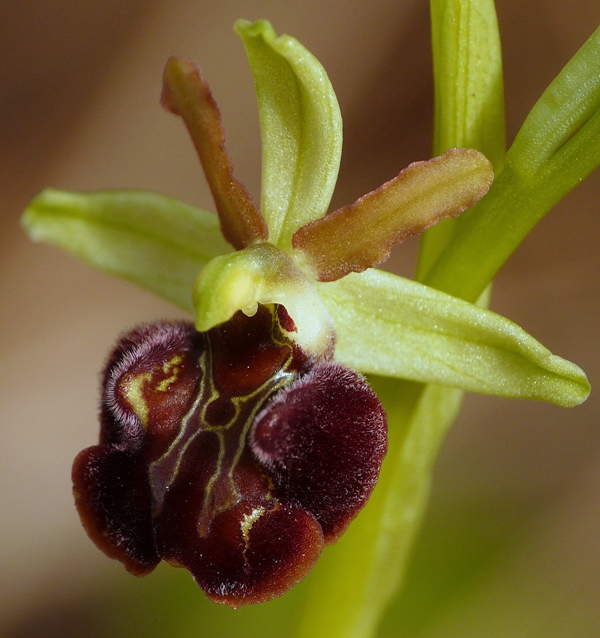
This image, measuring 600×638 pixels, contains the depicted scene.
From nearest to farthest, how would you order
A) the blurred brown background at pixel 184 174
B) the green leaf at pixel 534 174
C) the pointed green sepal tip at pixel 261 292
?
1. the pointed green sepal tip at pixel 261 292
2. the green leaf at pixel 534 174
3. the blurred brown background at pixel 184 174

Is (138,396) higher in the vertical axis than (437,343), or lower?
lower

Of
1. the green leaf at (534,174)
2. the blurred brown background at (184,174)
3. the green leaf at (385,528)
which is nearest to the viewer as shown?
the green leaf at (534,174)

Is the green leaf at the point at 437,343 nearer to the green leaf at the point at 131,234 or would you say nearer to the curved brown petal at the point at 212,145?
the curved brown petal at the point at 212,145

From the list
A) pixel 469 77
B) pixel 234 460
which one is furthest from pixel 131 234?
pixel 469 77

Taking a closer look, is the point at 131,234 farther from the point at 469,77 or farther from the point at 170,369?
the point at 469,77

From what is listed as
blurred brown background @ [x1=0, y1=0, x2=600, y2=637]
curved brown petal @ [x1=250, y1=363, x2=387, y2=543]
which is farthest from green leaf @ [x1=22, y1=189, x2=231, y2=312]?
blurred brown background @ [x1=0, y1=0, x2=600, y2=637]

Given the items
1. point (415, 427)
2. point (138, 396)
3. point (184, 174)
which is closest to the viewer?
point (138, 396)

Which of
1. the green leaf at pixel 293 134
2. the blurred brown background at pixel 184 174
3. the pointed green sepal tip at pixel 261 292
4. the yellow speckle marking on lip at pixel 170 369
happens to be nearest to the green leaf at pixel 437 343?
the pointed green sepal tip at pixel 261 292
